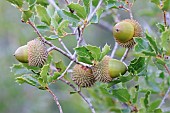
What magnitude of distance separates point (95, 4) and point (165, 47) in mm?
325

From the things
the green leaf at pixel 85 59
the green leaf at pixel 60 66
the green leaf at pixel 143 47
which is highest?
the green leaf at pixel 143 47

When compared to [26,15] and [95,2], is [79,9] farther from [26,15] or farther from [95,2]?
[26,15]

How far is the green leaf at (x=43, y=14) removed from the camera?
1665 millimetres

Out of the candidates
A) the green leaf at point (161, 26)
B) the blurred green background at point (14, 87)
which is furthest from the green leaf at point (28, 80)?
the blurred green background at point (14, 87)

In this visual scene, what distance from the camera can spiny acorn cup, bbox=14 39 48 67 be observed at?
5.22 ft

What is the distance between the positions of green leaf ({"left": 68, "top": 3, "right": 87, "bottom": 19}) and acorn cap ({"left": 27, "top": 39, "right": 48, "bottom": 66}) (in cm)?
18

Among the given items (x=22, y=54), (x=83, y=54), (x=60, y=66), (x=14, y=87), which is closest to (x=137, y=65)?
(x=83, y=54)

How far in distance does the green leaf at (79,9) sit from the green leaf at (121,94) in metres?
0.36

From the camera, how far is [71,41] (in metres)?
5.34

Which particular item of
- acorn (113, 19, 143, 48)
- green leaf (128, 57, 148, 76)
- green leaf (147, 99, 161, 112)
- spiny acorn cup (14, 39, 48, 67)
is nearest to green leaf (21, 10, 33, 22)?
spiny acorn cup (14, 39, 48, 67)

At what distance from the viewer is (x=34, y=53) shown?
1.59 meters

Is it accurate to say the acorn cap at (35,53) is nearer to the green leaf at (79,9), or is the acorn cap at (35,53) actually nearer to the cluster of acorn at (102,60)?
the cluster of acorn at (102,60)

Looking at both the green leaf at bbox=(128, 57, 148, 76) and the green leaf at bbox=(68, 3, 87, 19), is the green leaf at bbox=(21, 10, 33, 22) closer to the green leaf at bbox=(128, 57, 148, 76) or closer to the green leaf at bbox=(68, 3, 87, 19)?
the green leaf at bbox=(68, 3, 87, 19)

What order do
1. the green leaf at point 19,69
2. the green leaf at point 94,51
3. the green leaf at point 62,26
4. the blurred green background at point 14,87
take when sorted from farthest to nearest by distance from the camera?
the blurred green background at point 14,87 → the green leaf at point 19,69 → the green leaf at point 62,26 → the green leaf at point 94,51
